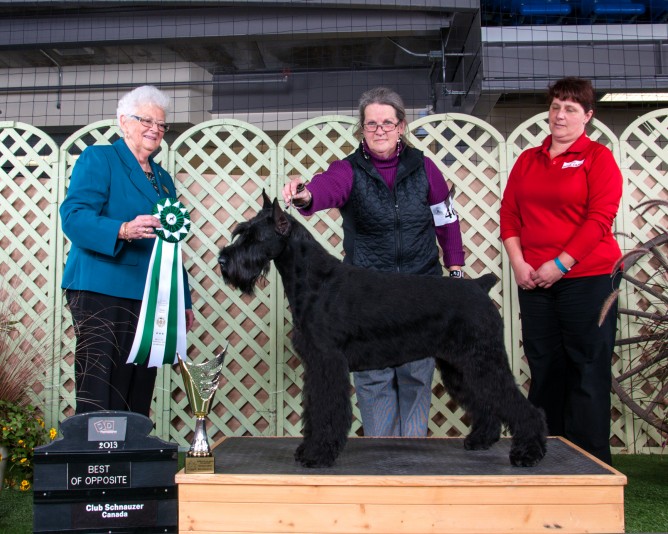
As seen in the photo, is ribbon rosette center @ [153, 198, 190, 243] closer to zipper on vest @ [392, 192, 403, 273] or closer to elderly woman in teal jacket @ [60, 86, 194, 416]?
elderly woman in teal jacket @ [60, 86, 194, 416]

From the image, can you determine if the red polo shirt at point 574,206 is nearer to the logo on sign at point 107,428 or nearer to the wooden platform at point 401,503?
the wooden platform at point 401,503

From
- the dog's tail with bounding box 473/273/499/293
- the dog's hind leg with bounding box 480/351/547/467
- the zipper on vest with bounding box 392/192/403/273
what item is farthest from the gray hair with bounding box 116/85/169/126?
the dog's hind leg with bounding box 480/351/547/467

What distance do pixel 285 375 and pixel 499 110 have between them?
12.2 feet

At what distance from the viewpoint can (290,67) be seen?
6516mm

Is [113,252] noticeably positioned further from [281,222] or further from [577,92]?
[577,92]

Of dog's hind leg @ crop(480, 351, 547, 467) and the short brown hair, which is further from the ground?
the short brown hair

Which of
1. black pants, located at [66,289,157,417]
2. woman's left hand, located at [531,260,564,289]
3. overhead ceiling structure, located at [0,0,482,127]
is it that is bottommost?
black pants, located at [66,289,157,417]

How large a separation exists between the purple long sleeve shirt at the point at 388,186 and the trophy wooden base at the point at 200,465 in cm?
83

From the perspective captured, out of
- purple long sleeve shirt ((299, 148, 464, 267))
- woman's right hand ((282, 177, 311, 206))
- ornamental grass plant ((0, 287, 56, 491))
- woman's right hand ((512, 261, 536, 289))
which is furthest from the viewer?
ornamental grass plant ((0, 287, 56, 491))

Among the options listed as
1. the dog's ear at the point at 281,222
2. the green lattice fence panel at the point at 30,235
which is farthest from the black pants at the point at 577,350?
the green lattice fence panel at the point at 30,235

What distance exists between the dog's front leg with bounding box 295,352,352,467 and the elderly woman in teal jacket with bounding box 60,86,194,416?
2.63ft

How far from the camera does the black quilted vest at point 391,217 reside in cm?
222

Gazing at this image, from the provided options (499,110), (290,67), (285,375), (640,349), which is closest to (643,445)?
(640,349)

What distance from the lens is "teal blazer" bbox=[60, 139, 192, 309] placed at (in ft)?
7.04
